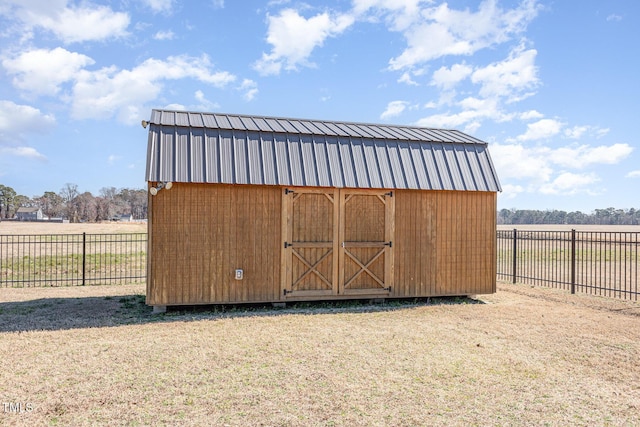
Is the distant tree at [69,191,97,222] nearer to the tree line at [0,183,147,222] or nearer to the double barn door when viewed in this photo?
the tree line at [0,183,147,222]

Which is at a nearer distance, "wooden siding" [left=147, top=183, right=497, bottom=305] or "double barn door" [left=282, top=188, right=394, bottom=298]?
"wooden siding" [left=147, top=183, right=497, bottom=305]

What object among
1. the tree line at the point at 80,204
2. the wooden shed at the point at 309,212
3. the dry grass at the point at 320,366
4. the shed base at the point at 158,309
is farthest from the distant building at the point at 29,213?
the wooden shed at the point at 309,212

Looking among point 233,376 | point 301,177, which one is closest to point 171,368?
point 233,376

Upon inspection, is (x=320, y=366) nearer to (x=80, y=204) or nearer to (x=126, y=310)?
(x=126, y=310)

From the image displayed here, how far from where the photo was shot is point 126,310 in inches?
322

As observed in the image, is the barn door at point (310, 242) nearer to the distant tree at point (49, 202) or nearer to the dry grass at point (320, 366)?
the dry grass at point (320, 366)

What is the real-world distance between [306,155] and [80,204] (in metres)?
69.4

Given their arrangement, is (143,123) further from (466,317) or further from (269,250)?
(466,317)

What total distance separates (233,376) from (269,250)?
152 inches

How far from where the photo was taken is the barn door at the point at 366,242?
343 inches

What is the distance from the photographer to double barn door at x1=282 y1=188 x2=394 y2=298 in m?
8.43

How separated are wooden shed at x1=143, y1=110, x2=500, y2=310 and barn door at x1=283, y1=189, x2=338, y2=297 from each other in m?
0.02

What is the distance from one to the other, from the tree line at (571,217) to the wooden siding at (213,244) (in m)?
70.5

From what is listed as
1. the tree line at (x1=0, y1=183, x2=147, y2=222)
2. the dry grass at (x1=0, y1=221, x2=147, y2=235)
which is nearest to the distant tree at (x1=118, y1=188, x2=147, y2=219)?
the tree line at (x1=0, y1=183, x2=147, y2=222)
